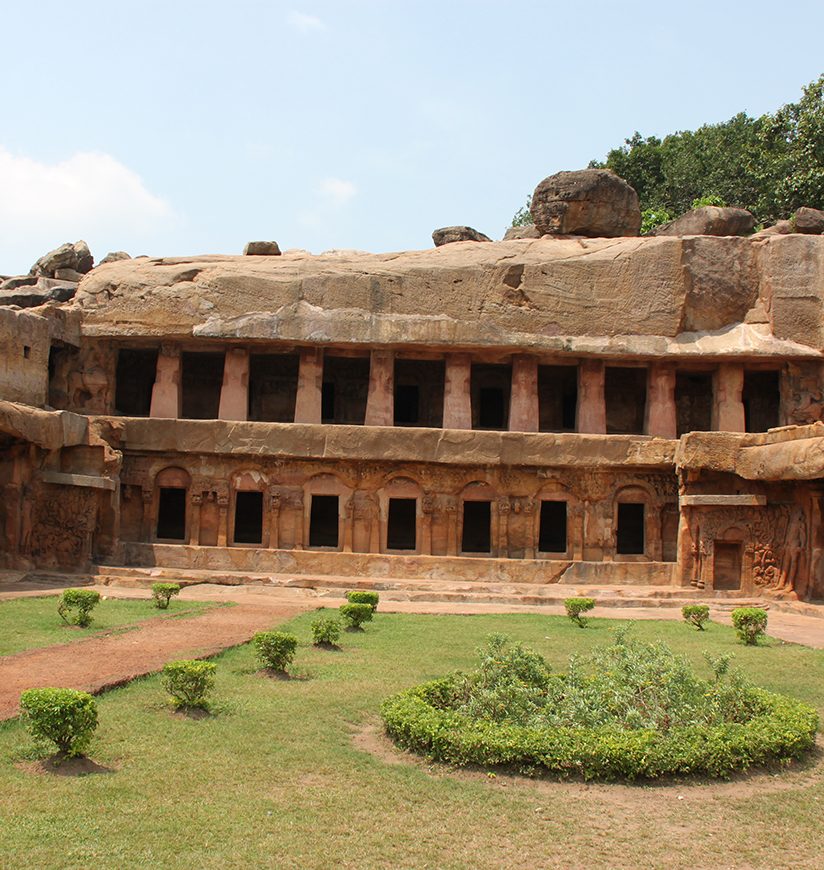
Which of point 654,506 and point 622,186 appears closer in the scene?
point 654,506

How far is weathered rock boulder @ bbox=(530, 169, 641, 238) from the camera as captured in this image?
28.5 meters

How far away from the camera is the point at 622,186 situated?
95.5ft

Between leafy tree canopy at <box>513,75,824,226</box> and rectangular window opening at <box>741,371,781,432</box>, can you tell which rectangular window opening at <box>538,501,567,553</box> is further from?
leafy tree canopy at <box>513,75,824,226</box>

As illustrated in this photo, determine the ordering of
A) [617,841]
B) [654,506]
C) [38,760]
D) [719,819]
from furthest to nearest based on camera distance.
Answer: [654,506]
[38,760]
[719,819]
[617,841]

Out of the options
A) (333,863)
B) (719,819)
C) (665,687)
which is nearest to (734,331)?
(665,687)

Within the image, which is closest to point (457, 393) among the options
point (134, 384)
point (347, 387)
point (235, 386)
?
point (347, 387)

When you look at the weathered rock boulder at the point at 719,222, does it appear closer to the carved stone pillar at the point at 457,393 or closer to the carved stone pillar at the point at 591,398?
the carved stone pillar at the point at 591,398

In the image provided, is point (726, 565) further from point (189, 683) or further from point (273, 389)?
point (189, 683)

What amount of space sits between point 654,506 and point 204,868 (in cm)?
1876

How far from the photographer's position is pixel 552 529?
1057 inches

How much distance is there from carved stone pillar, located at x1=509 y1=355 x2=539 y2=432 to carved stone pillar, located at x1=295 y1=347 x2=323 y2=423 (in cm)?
514

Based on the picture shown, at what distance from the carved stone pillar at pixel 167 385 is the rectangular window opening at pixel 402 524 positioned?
6551mm

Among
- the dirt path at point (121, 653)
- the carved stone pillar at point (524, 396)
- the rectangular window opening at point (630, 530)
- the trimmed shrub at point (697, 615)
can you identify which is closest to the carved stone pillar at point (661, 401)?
the rectangular window opening at point (630, 530)

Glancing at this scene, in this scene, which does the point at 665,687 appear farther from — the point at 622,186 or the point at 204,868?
the point at 622,186
